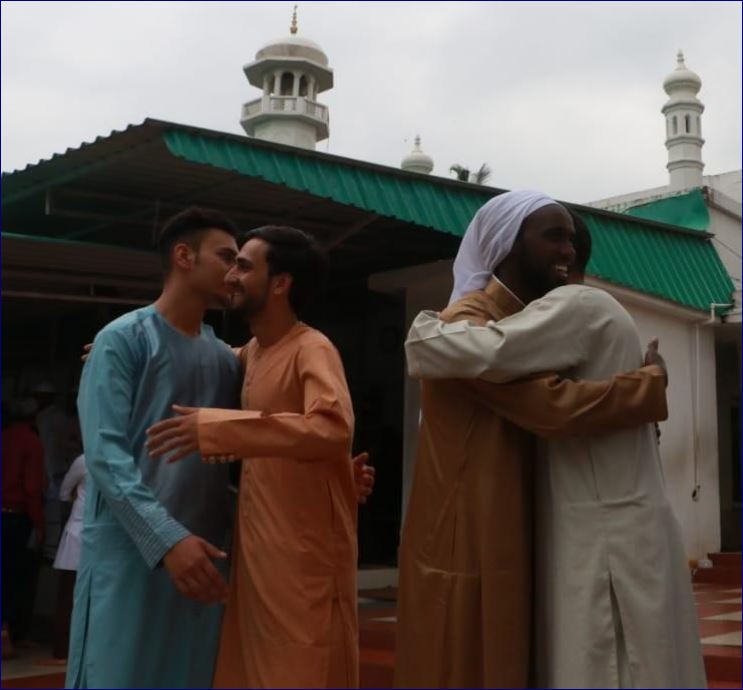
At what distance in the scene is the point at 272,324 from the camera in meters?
2.25

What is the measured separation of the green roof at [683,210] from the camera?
991 centimetres

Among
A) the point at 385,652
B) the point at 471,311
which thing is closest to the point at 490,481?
the point at 471,311

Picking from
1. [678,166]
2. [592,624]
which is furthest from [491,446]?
[678,166]

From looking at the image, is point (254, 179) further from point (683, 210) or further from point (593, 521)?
point (683, 210)

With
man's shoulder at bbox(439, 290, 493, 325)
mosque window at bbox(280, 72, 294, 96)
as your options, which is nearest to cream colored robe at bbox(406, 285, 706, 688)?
man's shoulder at bbox(439, 290, 493, 325)

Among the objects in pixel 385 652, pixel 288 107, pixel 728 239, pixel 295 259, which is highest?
pixel 288 107

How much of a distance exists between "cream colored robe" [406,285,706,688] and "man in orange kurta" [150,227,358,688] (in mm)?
282

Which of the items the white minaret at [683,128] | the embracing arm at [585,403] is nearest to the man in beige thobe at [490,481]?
the embracing arm at [585,403]

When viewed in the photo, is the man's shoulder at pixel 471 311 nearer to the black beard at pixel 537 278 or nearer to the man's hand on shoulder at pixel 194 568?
the black beard at pixel 537 278

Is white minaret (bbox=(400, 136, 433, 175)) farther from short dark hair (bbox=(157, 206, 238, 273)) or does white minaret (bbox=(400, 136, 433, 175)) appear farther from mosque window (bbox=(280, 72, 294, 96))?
short dark hair (bbox=(157, 206, 238, 273))

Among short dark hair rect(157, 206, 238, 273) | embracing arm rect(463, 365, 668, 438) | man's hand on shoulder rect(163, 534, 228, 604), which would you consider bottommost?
man's hand on shoulder rect(163, 534, 228, 604)

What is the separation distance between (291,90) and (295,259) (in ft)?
88.8

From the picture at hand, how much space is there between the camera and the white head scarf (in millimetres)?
2156

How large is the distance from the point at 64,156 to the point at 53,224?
1673 millimetres
